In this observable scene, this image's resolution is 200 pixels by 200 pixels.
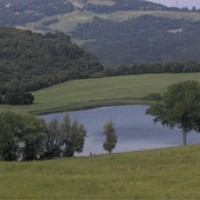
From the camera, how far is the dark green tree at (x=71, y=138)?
57375 mm

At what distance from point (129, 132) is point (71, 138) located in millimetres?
23084

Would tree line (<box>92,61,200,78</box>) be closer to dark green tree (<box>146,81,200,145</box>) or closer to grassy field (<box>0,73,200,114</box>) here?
grassy field (<box>0,73,200,114</box>)

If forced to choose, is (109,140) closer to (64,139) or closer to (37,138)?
Answer: (64,139)

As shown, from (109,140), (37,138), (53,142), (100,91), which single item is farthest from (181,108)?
(100,91)

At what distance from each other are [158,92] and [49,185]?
353ft

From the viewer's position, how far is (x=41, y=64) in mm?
185250

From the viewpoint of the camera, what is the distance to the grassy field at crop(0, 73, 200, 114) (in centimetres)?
12121

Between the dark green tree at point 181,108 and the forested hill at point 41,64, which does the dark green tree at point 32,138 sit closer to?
the dark green tree at point 181,108

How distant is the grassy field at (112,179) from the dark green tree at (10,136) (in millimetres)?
18829

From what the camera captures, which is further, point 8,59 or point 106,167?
point 8,59

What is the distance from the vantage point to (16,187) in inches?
830

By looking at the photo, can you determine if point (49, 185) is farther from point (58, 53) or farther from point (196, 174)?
point (58, 53)

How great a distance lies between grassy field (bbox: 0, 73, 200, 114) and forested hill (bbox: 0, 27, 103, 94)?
7673 millimetres

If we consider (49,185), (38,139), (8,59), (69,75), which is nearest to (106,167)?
(49,185)
